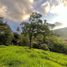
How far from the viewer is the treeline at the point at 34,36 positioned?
75.1 meters

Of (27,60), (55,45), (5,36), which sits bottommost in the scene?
(27,60)

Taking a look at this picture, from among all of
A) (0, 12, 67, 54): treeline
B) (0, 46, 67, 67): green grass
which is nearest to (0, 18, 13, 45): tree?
(0, 12, 67, 54): treeline

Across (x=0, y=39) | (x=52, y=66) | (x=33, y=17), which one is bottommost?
(x=52, y=66)

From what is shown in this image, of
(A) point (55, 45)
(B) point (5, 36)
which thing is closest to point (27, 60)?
(B) point (5, 36)

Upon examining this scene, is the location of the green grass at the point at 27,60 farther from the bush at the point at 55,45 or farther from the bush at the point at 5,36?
the bush at the point at 55,45

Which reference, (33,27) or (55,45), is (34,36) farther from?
(55,45)

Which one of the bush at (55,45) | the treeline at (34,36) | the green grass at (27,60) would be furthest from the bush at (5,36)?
the green grass at (27,60)

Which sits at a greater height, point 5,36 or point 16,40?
point 5,36

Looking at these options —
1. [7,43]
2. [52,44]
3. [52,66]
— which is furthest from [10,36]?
[52,66]

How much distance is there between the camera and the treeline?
75.1 meters

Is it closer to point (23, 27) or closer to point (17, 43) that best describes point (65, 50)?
point (17, 43)

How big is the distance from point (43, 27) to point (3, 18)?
186 feet

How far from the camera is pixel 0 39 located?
99.1 metres

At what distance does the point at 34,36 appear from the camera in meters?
76.5
